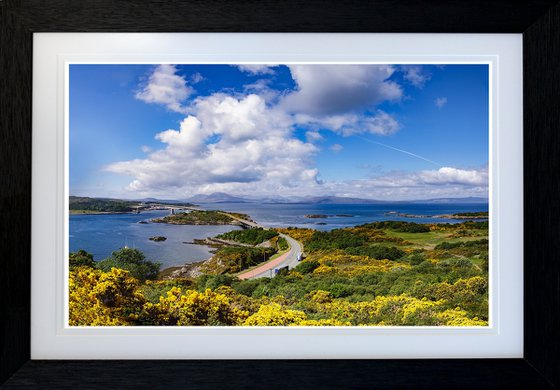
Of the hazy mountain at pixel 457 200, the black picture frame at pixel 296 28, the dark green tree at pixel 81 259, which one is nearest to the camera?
the black picture frame at pixel 296 28

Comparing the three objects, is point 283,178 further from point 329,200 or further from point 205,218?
point 205,218

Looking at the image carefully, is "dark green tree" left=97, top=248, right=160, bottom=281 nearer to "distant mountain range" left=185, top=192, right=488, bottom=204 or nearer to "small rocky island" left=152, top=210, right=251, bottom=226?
"small rocky island" left=152, top=210, right=251, bottom=226

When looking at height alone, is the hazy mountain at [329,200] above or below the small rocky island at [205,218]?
above

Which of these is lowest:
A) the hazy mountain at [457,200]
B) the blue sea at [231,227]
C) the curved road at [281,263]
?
the curved road at [281,263]

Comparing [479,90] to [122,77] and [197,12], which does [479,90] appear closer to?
[197,12]

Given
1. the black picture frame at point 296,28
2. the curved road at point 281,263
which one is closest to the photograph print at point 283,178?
the curved road at point 281,263

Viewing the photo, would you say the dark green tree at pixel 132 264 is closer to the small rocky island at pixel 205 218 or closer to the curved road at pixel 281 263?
the small rocky island at pixel 205 218
